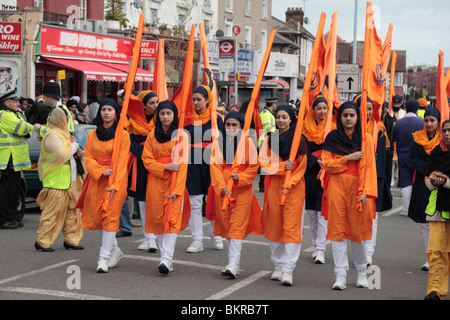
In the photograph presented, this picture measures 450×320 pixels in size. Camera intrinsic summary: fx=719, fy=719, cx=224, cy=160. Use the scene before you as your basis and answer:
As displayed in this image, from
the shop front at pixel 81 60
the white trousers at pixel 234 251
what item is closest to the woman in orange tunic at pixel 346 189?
the white trousers at pixel 234 251

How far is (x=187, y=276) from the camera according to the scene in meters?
7.71

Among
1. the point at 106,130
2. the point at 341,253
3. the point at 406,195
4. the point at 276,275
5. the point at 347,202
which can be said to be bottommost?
the point at 276,275

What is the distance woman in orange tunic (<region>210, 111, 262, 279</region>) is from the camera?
759 centimetres

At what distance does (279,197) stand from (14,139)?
529 centimetres

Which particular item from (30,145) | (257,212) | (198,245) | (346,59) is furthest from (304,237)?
(346,59)

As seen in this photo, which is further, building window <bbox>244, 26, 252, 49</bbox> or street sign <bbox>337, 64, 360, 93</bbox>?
building window <bbox>244, 26, 252, 49</bbox>

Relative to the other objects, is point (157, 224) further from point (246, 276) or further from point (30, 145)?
point (30, 145)

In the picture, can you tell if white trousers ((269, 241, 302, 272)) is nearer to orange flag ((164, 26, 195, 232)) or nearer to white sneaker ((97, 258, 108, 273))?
orange flag ((164, 26, 195, 232))

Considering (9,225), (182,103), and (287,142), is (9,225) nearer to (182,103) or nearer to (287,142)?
(182,103)

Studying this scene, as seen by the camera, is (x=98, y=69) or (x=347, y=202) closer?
(x=347, y=202)

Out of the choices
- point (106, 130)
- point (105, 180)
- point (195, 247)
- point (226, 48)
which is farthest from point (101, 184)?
point (226, 48)

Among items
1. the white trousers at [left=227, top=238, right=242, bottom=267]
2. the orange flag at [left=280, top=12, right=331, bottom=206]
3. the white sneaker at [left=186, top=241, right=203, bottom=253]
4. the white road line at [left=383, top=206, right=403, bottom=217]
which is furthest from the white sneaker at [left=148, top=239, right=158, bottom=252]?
the white road line at [left=383, top=206, right=403, bottom=217]

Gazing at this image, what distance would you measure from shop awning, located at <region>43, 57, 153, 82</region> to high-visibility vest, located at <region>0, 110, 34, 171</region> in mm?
14182

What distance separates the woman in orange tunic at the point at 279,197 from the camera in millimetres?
7395
